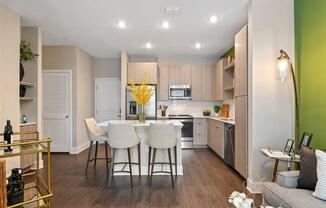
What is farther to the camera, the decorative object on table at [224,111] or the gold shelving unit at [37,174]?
the decorative object on table at [224,111]

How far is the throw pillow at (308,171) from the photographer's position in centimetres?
218

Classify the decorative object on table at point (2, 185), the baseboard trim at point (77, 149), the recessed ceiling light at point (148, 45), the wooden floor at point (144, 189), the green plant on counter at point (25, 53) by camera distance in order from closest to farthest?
the decorative object on table at point (2, 185) → the wooden floor at point (144, 189) → the green plant on counter at point (25, 53) → the recessed ceiling light at point (148, 45) → the baseboard trim at point (77, 149)

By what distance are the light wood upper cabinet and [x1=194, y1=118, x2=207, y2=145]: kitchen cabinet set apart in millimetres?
2759

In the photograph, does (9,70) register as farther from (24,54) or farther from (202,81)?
(202,81)

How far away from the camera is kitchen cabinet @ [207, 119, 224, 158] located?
528 centimetres

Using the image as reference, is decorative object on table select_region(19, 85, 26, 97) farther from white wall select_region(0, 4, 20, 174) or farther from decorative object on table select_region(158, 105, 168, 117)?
decorative object on table select_region(158, 105, 168, 117)

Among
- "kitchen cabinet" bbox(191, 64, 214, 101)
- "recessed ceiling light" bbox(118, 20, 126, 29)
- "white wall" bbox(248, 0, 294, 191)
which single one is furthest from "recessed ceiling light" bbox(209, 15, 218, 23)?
"kitchen cabinet" bbox(191, 64, 214, 101)

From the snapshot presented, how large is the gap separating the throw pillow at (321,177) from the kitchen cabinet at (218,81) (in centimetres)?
429

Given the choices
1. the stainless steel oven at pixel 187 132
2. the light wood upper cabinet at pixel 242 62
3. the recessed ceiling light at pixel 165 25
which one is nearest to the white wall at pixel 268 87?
the light wood upper cabinet at pixel 242 62

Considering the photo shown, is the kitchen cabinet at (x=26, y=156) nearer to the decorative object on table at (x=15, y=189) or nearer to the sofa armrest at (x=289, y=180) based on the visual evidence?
the decorative object on table at (x=15, y=189)

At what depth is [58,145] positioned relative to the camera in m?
6.07

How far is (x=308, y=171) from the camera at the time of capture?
2215 mm

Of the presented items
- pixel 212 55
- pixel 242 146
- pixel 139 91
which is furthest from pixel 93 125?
pixel 212 55

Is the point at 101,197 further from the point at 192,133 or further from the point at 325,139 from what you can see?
the point at 192,133
